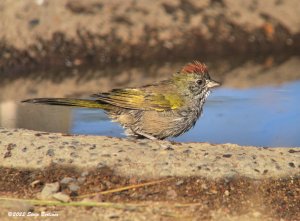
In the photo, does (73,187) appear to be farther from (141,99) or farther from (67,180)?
(141,99)

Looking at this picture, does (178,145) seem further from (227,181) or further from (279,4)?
(279,4)

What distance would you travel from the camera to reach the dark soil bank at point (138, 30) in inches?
464

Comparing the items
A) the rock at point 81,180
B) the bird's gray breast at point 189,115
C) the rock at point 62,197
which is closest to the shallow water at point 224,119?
the bird's gray breast at point 189,115

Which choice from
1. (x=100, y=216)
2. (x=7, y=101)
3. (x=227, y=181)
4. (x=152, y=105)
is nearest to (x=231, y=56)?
(x=7, y=101)

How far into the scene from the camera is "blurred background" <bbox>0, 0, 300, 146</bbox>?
32.3 feet

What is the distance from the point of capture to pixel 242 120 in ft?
30.0

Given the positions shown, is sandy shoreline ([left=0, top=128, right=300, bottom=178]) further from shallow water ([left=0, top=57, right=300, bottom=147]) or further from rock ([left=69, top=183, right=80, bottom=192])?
shallow water ([left=0, top=57, right=300, bottom=147])

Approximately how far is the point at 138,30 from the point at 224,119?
3443 millimetres

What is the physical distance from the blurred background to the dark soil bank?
0.5 inches

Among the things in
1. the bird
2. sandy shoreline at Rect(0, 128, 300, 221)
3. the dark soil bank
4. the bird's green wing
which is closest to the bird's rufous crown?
the bird

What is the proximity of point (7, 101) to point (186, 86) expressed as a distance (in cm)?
261

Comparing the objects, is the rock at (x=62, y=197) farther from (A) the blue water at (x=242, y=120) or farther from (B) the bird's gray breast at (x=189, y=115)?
(A) the blue water at (x=242, y=120)

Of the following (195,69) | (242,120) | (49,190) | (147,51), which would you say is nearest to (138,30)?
(147,51)

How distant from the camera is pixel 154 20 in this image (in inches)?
490
